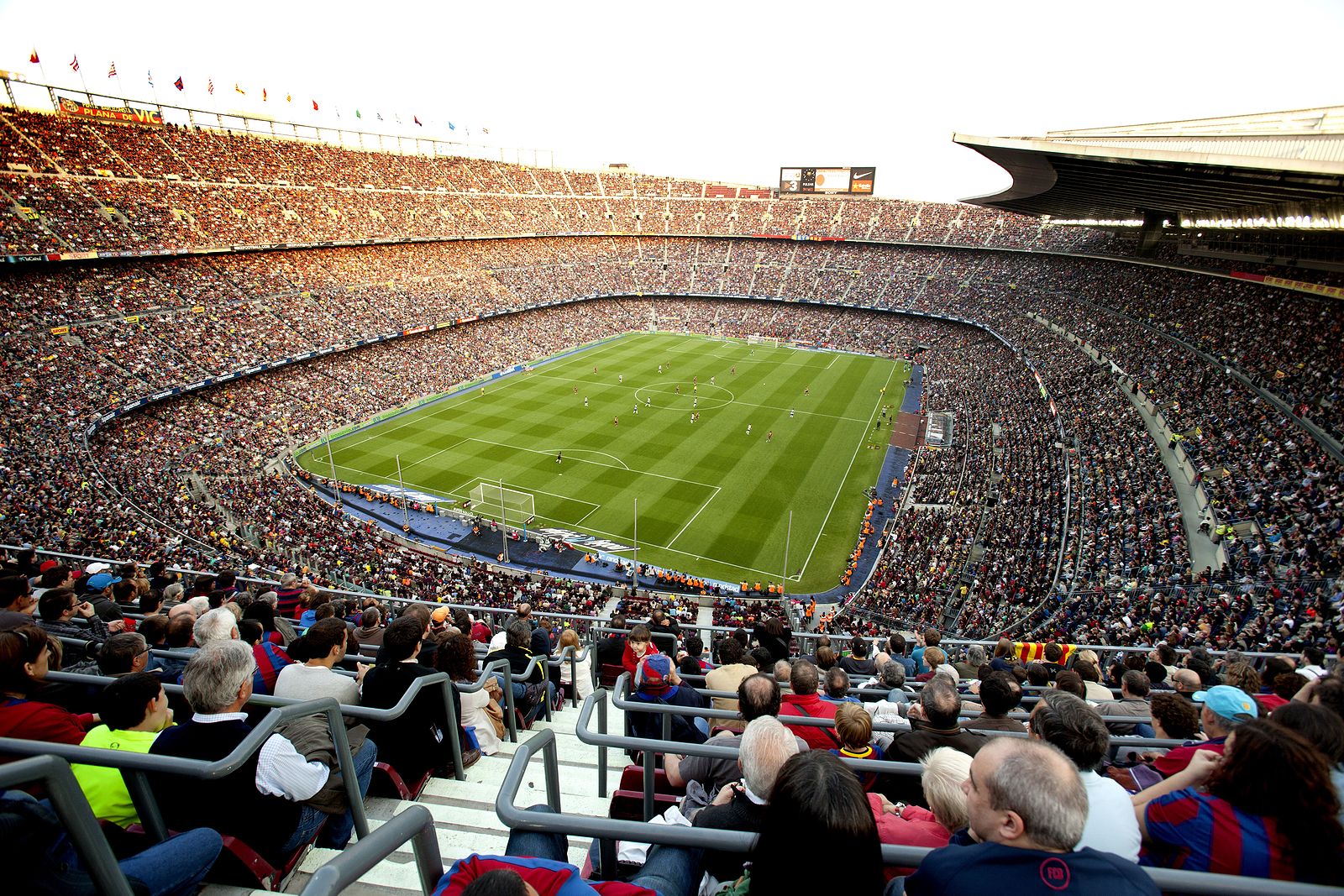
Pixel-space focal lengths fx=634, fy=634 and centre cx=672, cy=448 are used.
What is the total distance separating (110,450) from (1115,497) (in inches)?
1723

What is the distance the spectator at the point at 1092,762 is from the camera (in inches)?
117

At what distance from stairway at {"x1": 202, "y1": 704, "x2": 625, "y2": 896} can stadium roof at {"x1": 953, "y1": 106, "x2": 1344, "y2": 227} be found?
21839mm

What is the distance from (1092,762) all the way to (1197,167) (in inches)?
1099

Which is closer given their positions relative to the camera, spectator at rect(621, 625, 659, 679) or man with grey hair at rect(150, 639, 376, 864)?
man with grey hair at rect(150, 639, 376, 864)

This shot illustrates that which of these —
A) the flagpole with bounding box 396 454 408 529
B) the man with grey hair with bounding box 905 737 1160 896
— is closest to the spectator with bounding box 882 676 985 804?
the man with grey hair with bounding box 905 737 1160 896

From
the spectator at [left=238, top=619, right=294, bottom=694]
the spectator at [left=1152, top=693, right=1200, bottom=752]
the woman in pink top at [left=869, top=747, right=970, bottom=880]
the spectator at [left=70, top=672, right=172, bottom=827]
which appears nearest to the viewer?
the woman in pink top at [left=869, top=747, right=970, bottom=880]

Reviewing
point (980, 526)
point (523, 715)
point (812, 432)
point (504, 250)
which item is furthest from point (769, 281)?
point (523, 715)

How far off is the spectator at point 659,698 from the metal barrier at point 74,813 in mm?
3610

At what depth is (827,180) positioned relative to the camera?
83.9 m

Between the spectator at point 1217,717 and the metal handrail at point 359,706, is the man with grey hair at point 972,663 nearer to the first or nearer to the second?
the spectator at point 1217,717

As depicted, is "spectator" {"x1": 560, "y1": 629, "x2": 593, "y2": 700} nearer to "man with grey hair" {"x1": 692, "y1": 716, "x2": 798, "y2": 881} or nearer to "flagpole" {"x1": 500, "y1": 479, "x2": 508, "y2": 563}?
"man with grey hair" {"x1": 692, "y1": 716, "x2": 798, "y2": 881}

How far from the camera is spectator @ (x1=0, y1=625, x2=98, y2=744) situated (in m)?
3.56

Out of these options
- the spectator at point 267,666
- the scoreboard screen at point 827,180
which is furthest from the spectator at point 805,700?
the scoreboard screen at point 827,180

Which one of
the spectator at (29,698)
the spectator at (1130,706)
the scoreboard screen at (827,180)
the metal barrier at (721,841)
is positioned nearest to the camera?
the metal barrier at (721,841)
